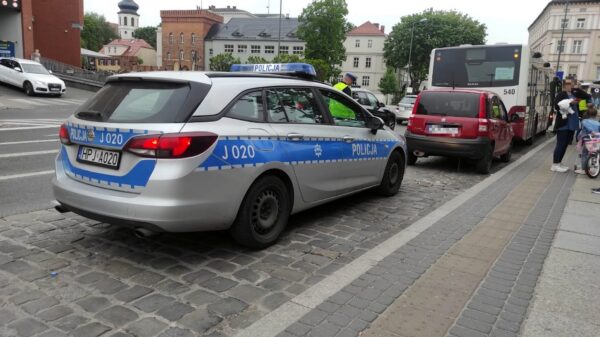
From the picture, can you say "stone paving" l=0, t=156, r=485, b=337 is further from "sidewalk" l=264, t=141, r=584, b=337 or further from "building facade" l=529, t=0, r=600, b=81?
"building facade" l=529, t=0, r=600, b=81

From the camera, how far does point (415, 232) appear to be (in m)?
5.20

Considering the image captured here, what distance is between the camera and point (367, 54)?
85.0m

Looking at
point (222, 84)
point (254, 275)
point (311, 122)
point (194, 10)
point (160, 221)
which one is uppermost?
point (194, 10)

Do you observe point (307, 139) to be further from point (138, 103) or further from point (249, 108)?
point (138, 103)

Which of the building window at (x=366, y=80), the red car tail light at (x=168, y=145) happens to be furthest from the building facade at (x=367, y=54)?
the red car tail light at (x=168, y=145)

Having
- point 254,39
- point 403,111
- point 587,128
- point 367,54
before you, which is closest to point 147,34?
point 254,39

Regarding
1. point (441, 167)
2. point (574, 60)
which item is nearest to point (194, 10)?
point (574, 60)

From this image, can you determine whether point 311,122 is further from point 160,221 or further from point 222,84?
point 160,221

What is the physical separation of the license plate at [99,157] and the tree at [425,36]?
61364 mm

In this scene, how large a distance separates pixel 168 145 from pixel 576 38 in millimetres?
93411

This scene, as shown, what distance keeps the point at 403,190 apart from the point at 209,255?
4.18 m

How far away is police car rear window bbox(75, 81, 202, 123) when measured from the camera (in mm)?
3778

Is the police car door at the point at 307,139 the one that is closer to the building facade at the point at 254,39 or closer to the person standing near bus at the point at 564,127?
the person standing near bus at the point at 564,127

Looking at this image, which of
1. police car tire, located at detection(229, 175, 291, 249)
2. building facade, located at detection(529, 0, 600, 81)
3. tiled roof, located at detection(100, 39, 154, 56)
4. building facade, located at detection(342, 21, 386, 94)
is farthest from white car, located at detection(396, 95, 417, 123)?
tiled roof, located at detection(100, 39, 154, 56)
